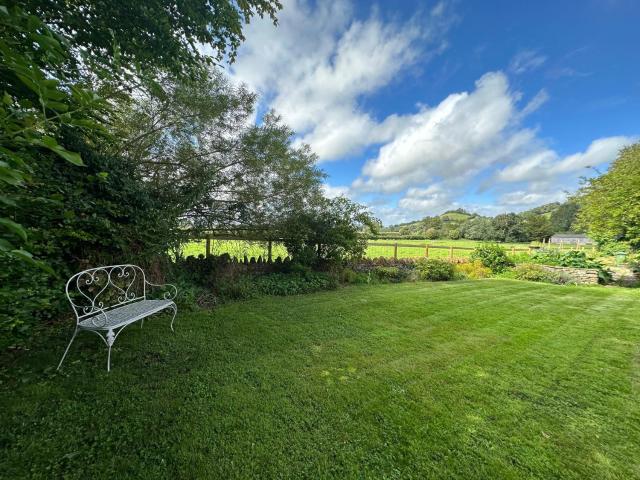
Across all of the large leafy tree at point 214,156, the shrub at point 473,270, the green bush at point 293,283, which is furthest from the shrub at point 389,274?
the large leafy tree at point 214,156

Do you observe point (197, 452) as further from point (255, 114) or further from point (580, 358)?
point (255, 114)

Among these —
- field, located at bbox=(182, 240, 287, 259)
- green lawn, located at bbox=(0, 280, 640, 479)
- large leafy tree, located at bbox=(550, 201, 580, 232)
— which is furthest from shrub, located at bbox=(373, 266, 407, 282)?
large leafy tree, located at bbox=(550, 201, 580, 232)

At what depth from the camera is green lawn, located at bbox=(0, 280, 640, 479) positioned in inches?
62.4

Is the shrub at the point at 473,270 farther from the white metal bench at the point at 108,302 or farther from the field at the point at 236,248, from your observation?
the white metal bench at the point at 108,302

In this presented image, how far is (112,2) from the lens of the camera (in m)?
2.71

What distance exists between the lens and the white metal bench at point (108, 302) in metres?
2.55

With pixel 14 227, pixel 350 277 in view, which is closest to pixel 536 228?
pixel 350 277

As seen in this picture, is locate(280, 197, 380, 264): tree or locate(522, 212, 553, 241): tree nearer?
locate(280, 197, 380, 264): tree

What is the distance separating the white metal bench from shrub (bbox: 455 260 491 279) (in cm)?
968

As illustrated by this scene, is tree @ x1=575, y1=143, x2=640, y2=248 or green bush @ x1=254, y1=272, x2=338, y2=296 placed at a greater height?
tree @ x1=575, y1=143, x2=640, y2=248

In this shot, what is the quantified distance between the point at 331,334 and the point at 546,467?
238cm

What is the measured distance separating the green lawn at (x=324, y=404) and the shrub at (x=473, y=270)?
5672 mm

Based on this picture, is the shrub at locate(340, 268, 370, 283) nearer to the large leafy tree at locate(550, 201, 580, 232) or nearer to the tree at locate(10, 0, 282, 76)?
the tree at locate(10, 0, 282, 76)

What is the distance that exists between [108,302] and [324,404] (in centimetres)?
345
